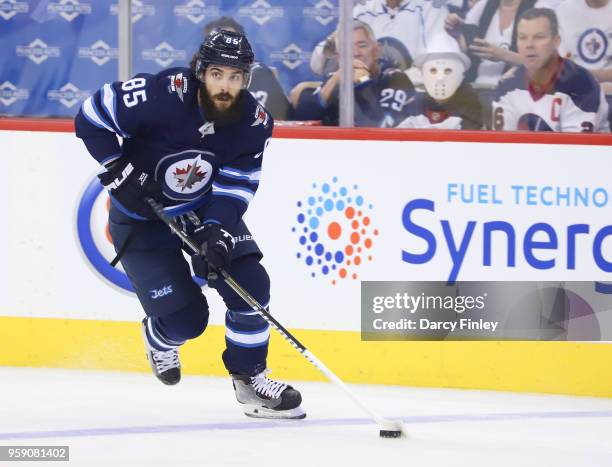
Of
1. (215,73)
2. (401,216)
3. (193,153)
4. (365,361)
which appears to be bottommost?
(365,361)

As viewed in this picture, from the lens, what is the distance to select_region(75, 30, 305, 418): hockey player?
3.85 m

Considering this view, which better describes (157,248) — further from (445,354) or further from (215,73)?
(445,354)

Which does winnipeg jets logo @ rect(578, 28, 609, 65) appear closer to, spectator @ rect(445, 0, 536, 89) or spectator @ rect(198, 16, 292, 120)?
spectator @ rect(445, 0, 536, 89)

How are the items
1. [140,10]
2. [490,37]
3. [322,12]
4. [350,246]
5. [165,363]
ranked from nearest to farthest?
[165,363] < [350,246] < [490,37] < [322,12] < [140,10]

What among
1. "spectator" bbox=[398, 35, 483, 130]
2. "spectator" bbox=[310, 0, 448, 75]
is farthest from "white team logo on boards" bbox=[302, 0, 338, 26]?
"spectator" bbox=[398, 35, 483, 130]

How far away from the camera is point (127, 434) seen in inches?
151

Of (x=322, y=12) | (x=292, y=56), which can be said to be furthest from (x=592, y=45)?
(x=292, y=56)

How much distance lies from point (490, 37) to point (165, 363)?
1.73 m

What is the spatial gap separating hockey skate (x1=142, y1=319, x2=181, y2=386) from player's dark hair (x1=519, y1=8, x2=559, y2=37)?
5.93 ft

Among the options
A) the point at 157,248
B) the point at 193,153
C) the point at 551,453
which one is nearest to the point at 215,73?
the point at 193,153

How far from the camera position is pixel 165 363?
426 centimetres

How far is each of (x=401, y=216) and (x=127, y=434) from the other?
1430 mm

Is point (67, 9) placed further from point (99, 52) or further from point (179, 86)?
point (179, 86)

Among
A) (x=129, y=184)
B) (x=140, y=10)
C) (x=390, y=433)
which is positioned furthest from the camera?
(x=140, y=10)
